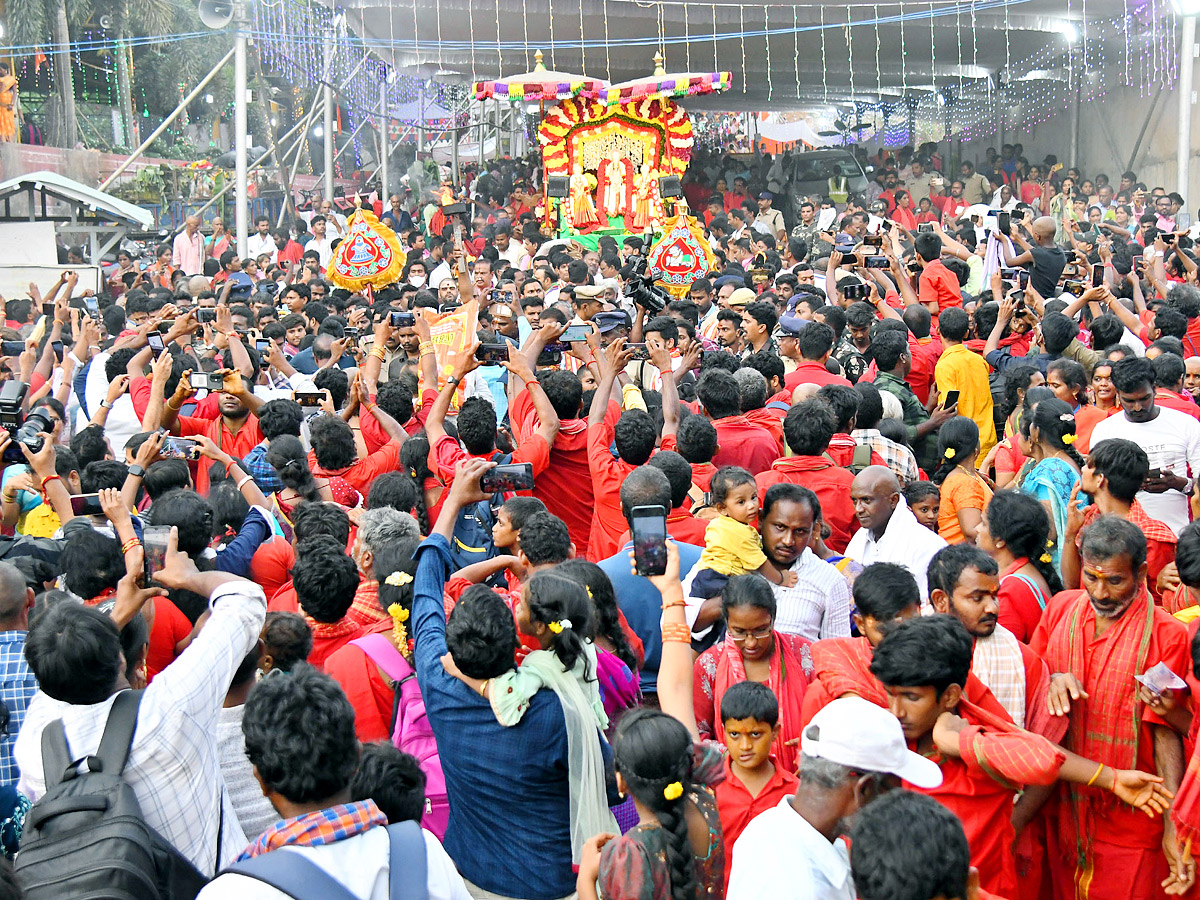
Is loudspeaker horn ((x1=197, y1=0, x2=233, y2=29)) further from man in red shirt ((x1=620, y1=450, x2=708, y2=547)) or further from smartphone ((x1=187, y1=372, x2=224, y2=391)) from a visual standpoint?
man in red shirt ((x1=620, y1=450, x2=708, y2=547))

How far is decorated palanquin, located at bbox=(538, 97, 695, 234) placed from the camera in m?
20.0

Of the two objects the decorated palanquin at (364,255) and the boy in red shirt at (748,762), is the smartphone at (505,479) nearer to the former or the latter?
the boy in red shirt at (748,762)

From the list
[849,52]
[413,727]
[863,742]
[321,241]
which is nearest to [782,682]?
[863,742]

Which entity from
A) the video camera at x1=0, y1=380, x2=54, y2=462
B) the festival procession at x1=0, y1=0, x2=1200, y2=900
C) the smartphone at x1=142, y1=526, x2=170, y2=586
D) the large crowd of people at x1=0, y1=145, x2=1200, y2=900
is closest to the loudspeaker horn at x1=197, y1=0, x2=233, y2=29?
the festival procession at x1=0, y1=0, x2=1200, y2=900

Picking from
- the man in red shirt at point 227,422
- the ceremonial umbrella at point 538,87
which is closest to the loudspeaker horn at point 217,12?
the ceremonial umbrella at point 538,87

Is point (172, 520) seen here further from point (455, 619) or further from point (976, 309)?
point (976, 309)

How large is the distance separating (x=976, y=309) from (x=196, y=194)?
22278 mm

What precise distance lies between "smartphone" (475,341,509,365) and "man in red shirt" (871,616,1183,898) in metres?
3.07

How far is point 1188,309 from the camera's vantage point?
800 cm

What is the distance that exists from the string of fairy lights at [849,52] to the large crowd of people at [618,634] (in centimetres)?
1381

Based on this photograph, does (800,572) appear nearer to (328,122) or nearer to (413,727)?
(413,727)

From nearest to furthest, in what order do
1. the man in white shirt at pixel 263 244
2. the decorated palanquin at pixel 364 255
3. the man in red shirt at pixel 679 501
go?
the man in red shirt at pixel 679 501
the decorated palanquin at pixel 364 255
the man in white shirt at pixel 263 244

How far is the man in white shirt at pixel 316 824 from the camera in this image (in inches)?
87.0

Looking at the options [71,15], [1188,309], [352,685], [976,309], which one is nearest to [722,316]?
[976,309]
